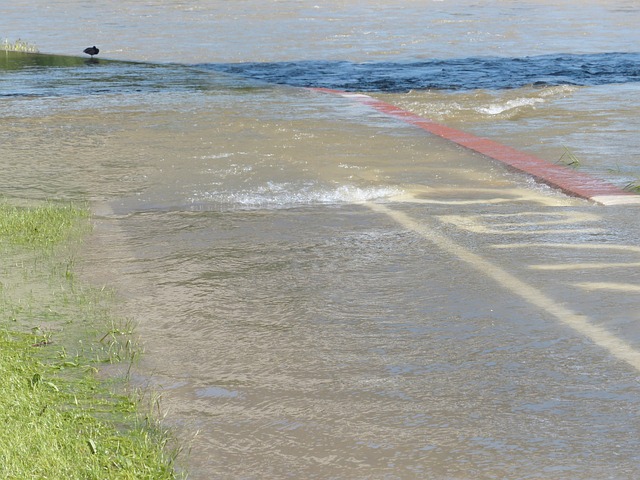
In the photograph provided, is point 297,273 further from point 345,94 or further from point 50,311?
point 345,94

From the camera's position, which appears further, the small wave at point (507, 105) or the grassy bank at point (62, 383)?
the small wave at point (507, 105)

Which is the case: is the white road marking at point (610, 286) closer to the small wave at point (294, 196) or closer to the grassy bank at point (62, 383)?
the grassy bank at point (62, 383)

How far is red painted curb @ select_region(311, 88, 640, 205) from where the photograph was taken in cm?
863

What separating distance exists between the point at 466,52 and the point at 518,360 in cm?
1837

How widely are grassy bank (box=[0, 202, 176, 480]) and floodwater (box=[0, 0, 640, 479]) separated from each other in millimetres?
165

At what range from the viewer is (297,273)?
660cm

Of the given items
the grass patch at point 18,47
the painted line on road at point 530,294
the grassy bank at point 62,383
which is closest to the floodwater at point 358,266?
the painted line on road at point 530,294

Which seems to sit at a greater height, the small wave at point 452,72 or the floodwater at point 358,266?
the small wave at point 452,72

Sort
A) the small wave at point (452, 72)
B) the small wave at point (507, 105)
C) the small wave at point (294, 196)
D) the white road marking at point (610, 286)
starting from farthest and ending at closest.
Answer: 1. the small wave at point (452, 72)
2. the small wave at point (507, 105)
3. the small wave at point (294, 196)
4. the white road marking at point (610, 286)

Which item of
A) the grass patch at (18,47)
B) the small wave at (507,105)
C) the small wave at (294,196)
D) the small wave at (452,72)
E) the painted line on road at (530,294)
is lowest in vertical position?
the painted line on road at (530,294)

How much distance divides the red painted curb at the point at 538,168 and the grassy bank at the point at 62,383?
395cm

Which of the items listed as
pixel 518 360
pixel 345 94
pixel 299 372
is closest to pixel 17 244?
pixel 299 372

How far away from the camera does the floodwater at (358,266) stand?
4.39 metres

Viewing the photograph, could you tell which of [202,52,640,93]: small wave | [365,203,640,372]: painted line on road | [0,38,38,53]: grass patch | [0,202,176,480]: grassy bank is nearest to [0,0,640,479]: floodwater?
[365,203,640,372]: painted line on road
